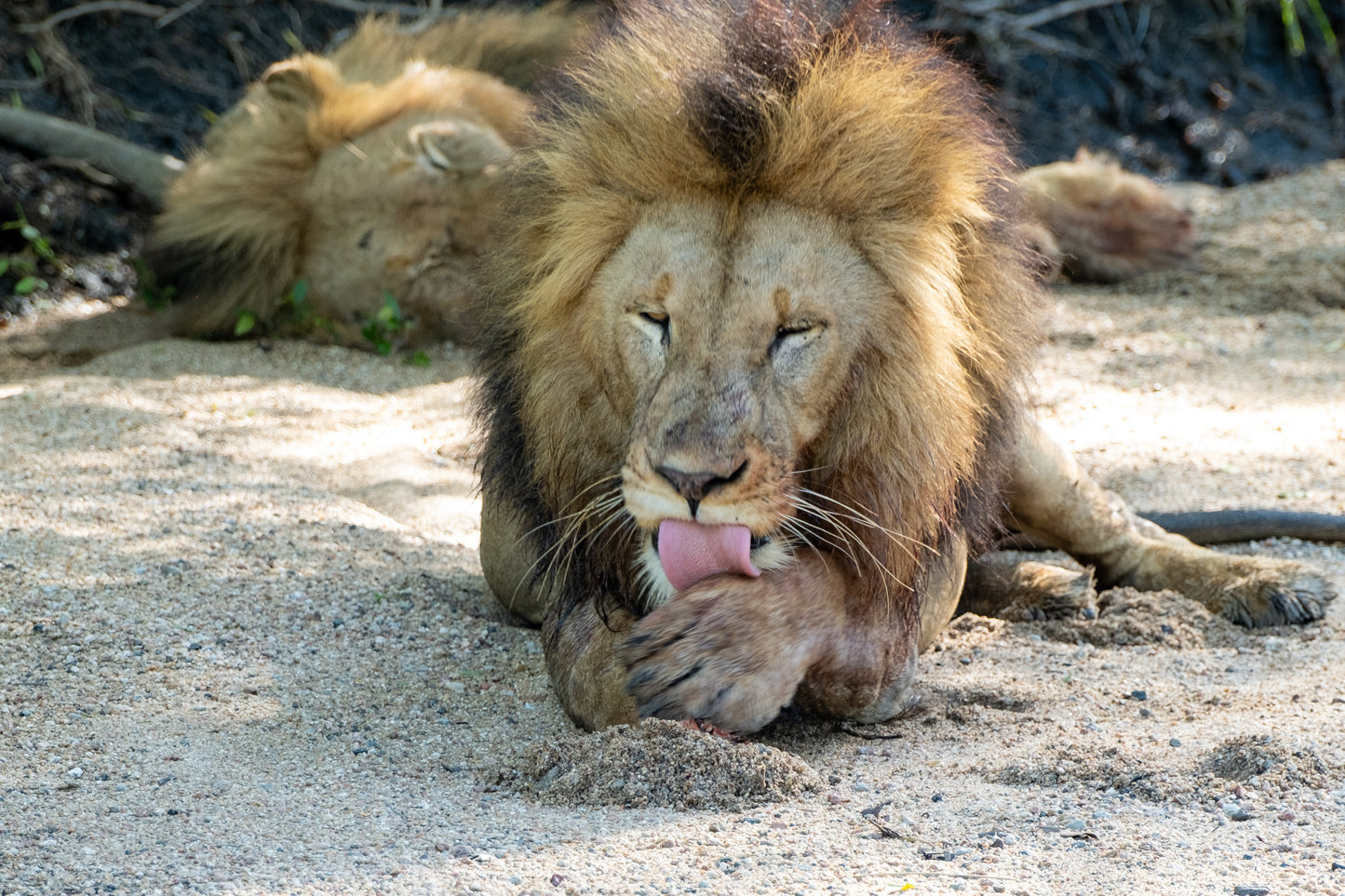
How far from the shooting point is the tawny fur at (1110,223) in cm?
704

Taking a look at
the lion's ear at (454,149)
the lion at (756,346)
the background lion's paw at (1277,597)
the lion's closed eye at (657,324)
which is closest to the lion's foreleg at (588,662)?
the lion at (756,346)

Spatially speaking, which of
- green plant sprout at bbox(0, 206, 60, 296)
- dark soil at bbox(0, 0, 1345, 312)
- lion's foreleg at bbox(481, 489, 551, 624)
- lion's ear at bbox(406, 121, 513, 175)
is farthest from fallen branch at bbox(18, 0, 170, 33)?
lion's foreleg at bbox(481, 489, 551, 624)

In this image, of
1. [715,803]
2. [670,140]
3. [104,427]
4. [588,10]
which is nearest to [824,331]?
[670,140]

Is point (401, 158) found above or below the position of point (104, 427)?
above

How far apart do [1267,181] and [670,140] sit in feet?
23.2

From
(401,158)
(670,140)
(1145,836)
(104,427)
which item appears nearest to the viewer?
(1145,836)

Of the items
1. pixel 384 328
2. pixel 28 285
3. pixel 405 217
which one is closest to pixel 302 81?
pixel 405 217

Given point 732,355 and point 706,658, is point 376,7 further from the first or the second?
point 706,658

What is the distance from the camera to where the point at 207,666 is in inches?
119

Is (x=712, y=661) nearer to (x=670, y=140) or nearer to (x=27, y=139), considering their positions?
(x=670, y=140)

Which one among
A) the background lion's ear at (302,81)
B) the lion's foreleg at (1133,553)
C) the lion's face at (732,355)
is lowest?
the lion's foreleg at (1133,553)

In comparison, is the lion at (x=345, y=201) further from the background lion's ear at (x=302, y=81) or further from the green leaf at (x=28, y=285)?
the green leaf at (x=28, y=285)

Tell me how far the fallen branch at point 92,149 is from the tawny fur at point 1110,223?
13.6 feet

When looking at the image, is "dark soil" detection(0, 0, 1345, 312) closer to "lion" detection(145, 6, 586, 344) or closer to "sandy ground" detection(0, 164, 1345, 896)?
"lion" detection(145, 6, 586, 344)
